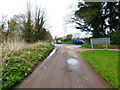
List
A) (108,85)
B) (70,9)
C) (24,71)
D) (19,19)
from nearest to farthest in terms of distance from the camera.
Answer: (108,85) → (24,71) → (19,19) → (70,9)

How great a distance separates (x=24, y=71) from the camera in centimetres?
322

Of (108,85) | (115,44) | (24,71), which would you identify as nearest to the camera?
(108,85)

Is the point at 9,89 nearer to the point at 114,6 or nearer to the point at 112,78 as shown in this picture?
the point at 112,78

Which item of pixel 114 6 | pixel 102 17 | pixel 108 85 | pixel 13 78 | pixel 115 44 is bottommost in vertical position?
Result: pixel 108 85

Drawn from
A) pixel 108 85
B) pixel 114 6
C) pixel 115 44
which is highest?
pixel 114 6

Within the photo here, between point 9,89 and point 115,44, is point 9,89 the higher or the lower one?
the lower one

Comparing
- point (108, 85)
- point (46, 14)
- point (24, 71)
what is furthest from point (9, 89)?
point (46, 14)

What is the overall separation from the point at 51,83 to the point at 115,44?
11.3m

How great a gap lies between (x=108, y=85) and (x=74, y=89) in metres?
1.14

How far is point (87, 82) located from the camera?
260 cm

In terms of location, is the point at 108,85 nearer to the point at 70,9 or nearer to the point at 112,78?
the point at 112,78

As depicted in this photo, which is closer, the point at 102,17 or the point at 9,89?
the point at 9,89

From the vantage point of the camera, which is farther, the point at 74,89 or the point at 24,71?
the point at 24,71

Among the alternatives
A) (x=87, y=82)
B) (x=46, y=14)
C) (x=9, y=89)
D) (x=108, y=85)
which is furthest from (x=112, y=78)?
(x=46, y=14)
